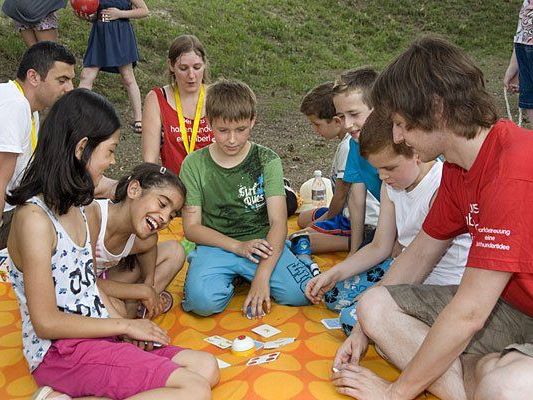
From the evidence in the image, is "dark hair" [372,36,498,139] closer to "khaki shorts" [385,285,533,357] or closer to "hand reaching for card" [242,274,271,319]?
"khaki shorts" [385,285,533,357]

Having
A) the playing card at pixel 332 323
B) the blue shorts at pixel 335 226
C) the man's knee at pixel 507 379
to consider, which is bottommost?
the playing card at pixel 332 323

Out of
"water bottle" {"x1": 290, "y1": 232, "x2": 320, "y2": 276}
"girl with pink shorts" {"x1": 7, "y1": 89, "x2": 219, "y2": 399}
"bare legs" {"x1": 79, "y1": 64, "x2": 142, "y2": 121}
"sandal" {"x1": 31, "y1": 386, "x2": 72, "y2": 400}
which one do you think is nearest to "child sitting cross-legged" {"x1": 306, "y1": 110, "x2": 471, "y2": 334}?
"water bottle" {"x1": 290, "y1": 232, "x2": 320, "y2": 276}

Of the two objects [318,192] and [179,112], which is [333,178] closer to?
[318,192]

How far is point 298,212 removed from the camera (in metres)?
4.73

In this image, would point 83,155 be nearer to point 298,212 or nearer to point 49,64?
point 49,64

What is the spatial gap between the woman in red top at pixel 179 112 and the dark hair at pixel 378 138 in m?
1.87

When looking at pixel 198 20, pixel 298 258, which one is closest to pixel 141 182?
pixel 298 258

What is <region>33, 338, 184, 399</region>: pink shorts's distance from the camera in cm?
240

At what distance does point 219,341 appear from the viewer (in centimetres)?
302

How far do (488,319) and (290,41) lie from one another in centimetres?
1010

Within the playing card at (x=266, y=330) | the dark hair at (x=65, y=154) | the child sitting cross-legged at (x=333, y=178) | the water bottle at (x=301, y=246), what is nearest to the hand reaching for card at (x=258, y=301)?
the playing card at (x=266, y=330)

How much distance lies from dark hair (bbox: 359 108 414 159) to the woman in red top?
1.87 m

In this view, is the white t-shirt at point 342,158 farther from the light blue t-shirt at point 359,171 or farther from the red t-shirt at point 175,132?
the red t-shirt at point 175,132

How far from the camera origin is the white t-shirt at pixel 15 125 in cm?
354
